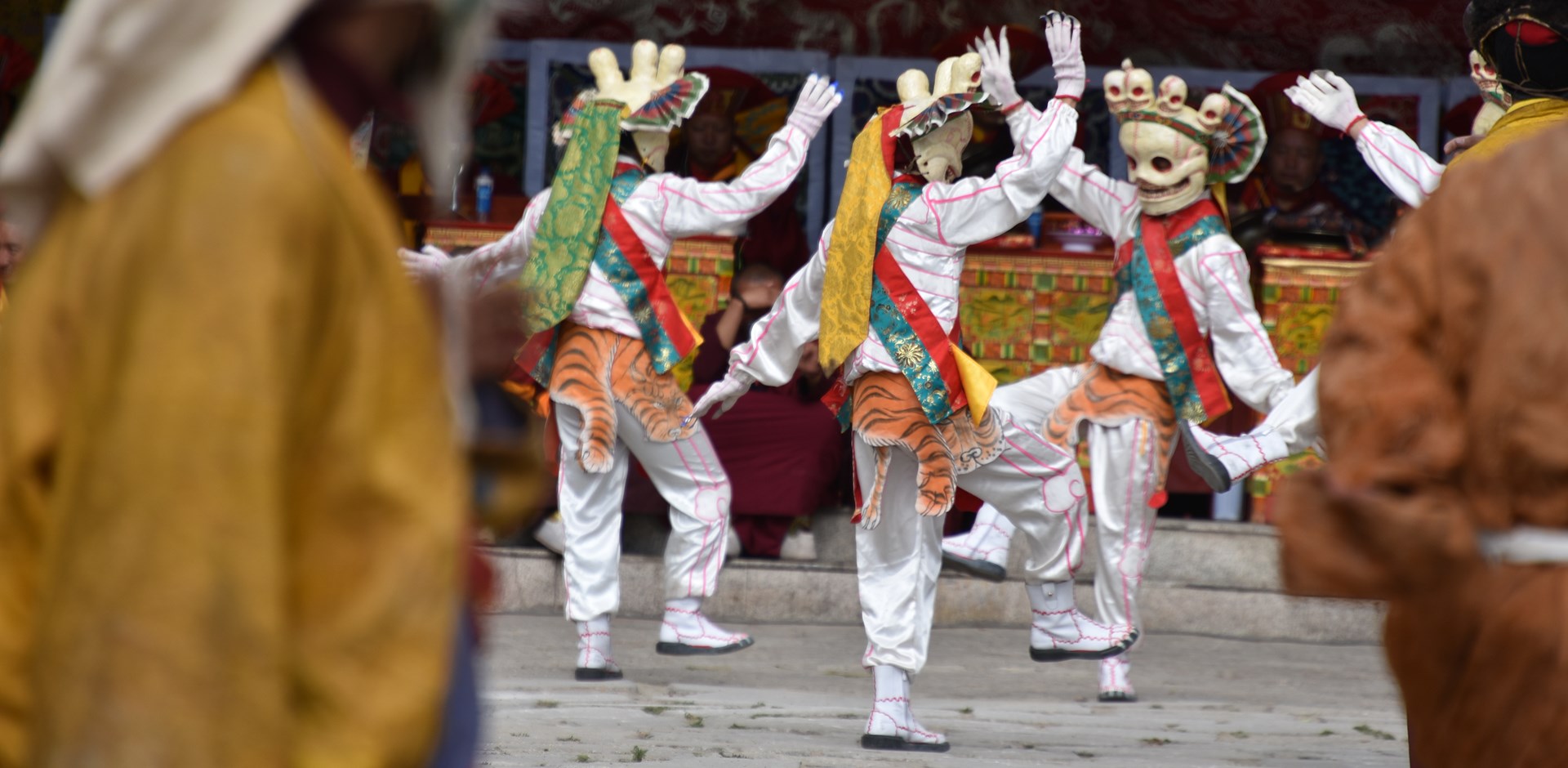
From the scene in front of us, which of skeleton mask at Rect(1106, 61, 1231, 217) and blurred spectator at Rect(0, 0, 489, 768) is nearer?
blurred spectator at Rect(0, 0, 489, 768)

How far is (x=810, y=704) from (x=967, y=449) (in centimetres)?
100

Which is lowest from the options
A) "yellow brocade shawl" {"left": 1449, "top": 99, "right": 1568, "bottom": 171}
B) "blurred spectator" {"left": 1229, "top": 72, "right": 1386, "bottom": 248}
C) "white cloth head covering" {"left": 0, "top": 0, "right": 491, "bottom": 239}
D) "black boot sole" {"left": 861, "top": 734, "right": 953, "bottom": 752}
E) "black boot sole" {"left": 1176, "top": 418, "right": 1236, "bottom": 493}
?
"black boot sole" {"left": 861, "top": 734, "right": 953, "bottom": 752}

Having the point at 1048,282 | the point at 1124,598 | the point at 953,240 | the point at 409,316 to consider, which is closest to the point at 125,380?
the point at 409,316

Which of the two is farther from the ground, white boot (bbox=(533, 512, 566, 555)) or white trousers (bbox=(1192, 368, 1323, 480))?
white trousers (bbox=(1192, 368, 1323, 480))

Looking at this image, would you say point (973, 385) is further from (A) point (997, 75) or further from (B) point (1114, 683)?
(B) point (1114, 683)

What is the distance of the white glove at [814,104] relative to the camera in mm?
6238

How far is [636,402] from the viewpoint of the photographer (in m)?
6.62

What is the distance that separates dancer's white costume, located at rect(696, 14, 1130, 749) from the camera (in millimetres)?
5492

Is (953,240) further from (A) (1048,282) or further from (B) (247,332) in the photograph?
(B) (247,332)

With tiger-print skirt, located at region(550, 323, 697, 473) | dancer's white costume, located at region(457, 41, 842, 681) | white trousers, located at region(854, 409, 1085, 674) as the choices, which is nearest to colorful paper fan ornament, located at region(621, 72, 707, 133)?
dancer's white costume, located at region(457, 41, 842, 681)

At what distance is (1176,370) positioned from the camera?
6445 mm

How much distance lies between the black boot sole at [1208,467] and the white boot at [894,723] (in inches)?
50.3

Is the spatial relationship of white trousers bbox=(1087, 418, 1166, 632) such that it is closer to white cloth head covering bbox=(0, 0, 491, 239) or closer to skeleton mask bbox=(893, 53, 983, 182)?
skeleton mask bbox=(893, 53, 983, 182)

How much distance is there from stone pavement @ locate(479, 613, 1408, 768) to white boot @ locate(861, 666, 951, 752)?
0.07 m
